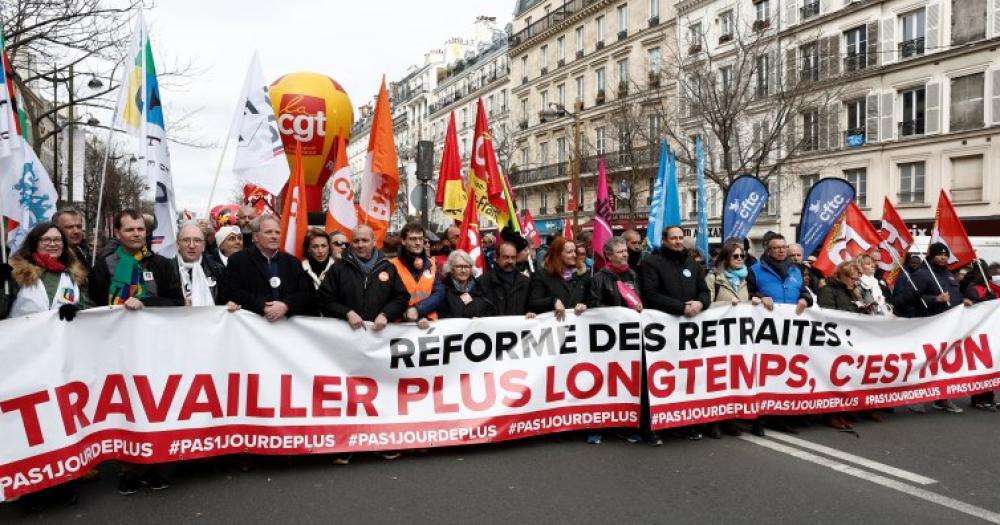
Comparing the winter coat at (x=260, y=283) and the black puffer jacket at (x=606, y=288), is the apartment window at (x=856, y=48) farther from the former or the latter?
the winter coat at (x=260, y=283)

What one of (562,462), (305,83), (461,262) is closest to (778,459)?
(562,462)

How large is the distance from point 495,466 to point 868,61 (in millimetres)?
29198

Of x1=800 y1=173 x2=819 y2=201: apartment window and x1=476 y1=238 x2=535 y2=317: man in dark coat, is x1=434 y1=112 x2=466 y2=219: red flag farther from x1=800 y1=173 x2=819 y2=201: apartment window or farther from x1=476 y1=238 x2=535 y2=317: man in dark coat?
x1=800 y1=173 x2=819 y2=201: apartment window

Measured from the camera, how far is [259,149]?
6.84m

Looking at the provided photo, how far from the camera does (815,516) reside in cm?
427

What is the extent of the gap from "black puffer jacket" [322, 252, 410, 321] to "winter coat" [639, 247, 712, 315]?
6.87ft

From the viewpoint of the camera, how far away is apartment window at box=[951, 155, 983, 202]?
25141 mm

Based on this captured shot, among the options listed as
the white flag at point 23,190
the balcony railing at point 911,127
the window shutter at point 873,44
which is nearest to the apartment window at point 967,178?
the balcony railing at point 911,127

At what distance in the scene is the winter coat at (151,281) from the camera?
5.05 meters

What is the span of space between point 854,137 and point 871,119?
3.13 ft

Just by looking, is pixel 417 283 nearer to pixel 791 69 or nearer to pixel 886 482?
pixel 886 482

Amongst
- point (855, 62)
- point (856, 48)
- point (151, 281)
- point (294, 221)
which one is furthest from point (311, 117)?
point (856, 48)

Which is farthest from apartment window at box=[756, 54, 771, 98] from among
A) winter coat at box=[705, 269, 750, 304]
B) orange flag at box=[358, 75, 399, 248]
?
orange flag at box=[358, 75, 399, 248]

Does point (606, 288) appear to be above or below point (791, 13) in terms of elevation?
below
